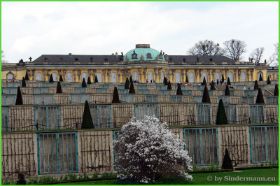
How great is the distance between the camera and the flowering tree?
16.6m

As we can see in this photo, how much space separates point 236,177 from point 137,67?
301 feet

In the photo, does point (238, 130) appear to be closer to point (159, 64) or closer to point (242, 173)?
point (242, 173)

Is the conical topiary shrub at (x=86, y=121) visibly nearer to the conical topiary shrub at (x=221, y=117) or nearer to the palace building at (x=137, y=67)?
the conical topiary shrub at (x=221, y=117)

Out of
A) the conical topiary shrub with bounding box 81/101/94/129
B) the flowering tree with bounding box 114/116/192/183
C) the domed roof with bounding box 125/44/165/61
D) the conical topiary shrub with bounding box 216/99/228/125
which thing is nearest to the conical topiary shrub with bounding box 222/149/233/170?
the flowering tree with bounding box 114/116/192/183

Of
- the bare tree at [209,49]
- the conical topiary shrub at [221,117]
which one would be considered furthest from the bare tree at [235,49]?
the conical topiary shrub at [221,117]

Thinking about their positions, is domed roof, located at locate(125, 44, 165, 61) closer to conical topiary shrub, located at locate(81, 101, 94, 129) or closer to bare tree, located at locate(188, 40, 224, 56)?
bare tree, located at locate(188, 40, 224, 56)

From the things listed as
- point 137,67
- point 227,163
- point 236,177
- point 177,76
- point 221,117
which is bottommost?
point 236,177

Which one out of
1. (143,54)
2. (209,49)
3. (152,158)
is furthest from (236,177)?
(209,49)

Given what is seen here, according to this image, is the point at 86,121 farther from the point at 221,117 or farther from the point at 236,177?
the point at 236,177

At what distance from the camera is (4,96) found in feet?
88.4

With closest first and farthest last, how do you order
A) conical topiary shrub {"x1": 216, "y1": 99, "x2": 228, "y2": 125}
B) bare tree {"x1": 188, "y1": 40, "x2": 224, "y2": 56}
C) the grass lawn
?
the grass lawn, conical topiary shrub {"x1": 216, "y1": 99, "x2": 228, "y2": 125}, bare tree {"x1": 188, "y1": 40, "x2": 224, "y2": 56}

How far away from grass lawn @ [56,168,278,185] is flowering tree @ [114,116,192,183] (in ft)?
1.61

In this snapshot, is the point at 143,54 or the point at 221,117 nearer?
the point at 221,117

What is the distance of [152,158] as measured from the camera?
1653 centimetres
